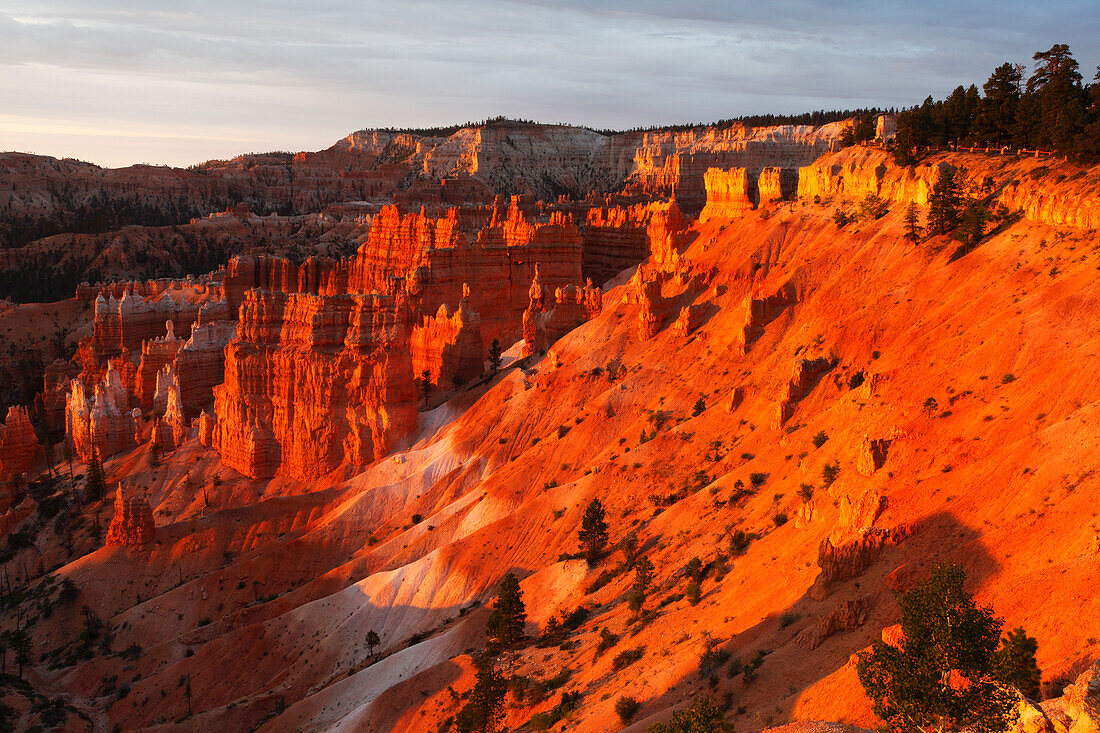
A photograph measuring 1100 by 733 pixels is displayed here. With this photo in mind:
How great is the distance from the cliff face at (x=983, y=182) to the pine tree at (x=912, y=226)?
1916 mm

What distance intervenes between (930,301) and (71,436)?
202 ft

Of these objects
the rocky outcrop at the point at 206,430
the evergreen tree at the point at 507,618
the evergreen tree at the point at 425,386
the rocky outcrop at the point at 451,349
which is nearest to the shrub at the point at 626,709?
the evergreen tree at the point at 507,618

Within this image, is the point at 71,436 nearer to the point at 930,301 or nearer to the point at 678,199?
the point at 930,301

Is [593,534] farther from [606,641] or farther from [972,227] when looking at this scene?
[972,227]

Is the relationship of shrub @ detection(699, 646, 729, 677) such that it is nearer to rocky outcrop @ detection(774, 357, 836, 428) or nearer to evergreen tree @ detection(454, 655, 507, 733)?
evergreen tree @ detection(454, 655, 507, 733)

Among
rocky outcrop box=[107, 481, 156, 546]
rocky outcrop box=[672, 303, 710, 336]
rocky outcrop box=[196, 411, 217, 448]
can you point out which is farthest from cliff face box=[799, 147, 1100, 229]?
rocky outcrop box=[107, 481, 156, 546]

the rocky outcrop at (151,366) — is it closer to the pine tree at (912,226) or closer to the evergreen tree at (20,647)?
the evergreen tree at (20,647)

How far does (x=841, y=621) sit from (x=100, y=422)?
2304 inches

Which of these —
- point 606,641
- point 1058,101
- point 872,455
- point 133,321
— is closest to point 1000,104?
point 1058,101

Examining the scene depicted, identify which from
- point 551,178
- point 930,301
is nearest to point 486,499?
point 930,301

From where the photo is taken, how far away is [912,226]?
4100cm

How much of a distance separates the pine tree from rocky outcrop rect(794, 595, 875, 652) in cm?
2477

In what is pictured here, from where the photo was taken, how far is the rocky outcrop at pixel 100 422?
6419cm

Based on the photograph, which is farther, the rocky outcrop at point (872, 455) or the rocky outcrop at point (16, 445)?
the rocky outcrop at point (16, 445)
